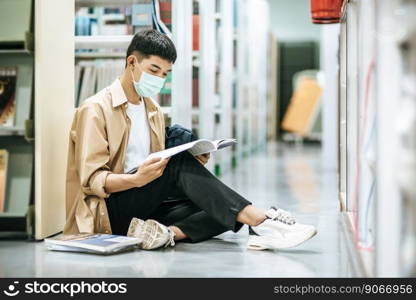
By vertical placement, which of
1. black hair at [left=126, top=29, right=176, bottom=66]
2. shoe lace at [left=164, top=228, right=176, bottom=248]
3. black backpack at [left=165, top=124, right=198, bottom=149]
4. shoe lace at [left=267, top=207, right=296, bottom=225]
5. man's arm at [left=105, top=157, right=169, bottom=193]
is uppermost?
black hair at [left=126, top=29, right=176, bottom=66]

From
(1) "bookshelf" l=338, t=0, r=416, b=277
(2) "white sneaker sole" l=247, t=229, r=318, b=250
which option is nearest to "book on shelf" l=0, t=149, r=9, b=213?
(2) "white sneaker sole" l=247, t=229, r=318, b=250

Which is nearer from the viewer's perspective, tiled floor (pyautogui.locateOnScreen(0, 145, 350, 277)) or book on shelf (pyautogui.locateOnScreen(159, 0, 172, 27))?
tiled floor (pyautogui.locateOnScreen(0, 145, 350, 277))

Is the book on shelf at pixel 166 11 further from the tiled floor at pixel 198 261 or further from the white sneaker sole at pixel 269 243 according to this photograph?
the white sneaker sole at pixel 269 243

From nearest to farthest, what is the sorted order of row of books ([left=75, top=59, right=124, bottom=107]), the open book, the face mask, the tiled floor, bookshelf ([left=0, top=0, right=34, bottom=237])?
the tiled floor < the open book < the face mask < bookshelf ([left=0, top=0, right=34, bottom=237]) < row of books ([left=75, top=59, right=124, bottom=107])

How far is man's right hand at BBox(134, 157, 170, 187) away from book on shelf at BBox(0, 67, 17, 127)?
2.31 feet

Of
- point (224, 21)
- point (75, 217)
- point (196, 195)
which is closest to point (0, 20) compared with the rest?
point (75, 217)

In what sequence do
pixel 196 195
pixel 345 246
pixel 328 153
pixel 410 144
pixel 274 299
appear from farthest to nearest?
pixel 328 153, pixel 345 246, pixel 196 195, pixel 274 299, pixel 410 144

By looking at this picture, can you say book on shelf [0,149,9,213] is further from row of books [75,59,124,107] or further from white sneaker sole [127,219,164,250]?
row of books [75,59,124,107]

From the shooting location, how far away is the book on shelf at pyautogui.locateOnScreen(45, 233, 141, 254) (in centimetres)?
251

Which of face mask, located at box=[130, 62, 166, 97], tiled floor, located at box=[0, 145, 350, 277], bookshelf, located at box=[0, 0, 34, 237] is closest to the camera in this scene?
tiled floor, located at box=[0, 145, 350, 277]

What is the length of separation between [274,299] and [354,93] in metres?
1.34

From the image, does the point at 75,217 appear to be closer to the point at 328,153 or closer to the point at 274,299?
the point at 274,299

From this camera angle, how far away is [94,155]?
264 centimetres

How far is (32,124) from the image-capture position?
2.85 meters
